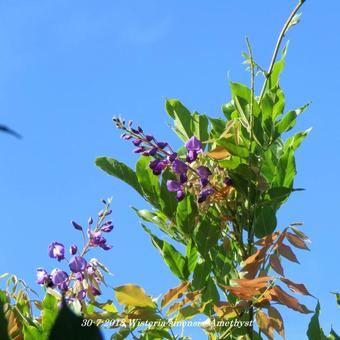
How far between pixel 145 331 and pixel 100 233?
15.1 inches

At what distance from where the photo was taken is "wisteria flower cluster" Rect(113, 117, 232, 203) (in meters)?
2.11

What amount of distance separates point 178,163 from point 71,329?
182 centimetres

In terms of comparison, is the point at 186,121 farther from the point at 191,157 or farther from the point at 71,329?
the point at 71,329

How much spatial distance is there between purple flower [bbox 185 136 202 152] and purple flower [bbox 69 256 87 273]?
19.4 inches

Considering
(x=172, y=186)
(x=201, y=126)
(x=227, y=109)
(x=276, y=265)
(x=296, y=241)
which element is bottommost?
(x=276, y=265)

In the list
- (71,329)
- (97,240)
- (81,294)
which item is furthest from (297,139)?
(71,329)

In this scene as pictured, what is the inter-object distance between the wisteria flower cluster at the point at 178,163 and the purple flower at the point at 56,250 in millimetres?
393

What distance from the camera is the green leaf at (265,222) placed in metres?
2.09

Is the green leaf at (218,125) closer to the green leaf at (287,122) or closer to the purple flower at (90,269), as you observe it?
the green leaf at (287,122)

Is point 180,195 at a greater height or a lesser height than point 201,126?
lesser

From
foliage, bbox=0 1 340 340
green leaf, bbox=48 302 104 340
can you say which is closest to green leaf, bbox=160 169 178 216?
foliage, bbox=0 1 340 340

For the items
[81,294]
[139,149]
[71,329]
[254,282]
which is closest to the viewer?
[71,329]

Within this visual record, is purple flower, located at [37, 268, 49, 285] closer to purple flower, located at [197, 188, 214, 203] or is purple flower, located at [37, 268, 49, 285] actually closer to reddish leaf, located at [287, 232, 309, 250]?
purple flower, located at [197, 188, 214, 203]

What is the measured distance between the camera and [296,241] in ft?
6.58
